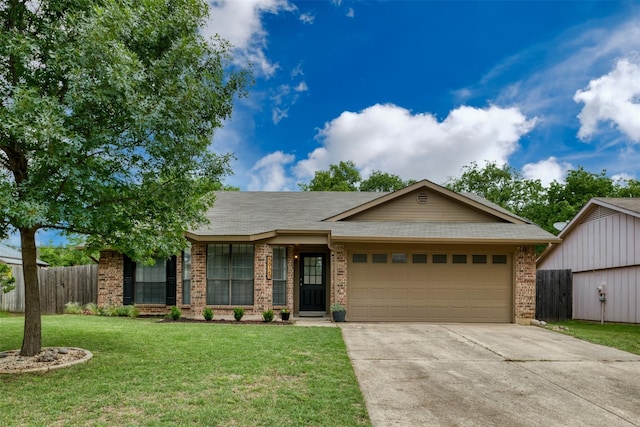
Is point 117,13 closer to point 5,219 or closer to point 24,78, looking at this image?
point 24,78

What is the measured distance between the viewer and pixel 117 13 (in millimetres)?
5750

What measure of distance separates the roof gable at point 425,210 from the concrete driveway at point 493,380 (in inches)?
181

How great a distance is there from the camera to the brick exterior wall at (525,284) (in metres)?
12.6

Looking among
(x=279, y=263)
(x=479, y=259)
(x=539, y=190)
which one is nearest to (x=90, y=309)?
(x=279, y=263)

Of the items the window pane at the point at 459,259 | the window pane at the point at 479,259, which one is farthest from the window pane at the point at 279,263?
the window pane at the point at 479,259

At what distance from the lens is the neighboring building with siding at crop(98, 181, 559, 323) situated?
1253 centimetres

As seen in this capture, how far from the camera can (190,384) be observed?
5398mm

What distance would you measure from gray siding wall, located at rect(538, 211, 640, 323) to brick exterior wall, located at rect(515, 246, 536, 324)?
3324mm

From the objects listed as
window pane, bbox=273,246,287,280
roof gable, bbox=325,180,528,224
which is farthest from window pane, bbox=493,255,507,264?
window pane, bbox=273,246,287,280

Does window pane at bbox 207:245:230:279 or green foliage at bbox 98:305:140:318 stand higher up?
window pane at bbox 207:245:230:279

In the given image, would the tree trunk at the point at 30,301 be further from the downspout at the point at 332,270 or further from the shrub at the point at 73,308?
the shrub at the point at 73,308

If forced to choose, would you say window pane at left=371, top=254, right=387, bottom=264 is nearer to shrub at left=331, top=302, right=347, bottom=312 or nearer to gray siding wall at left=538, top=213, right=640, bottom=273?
shrub at left=331, top=302, right=347, bottom=312

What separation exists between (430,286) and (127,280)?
9.15 meters

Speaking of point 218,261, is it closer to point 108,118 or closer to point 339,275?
point 339,275
